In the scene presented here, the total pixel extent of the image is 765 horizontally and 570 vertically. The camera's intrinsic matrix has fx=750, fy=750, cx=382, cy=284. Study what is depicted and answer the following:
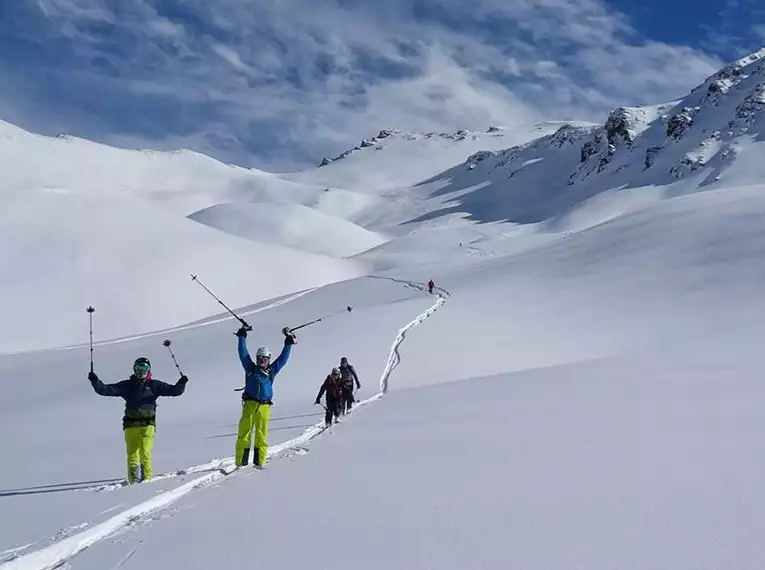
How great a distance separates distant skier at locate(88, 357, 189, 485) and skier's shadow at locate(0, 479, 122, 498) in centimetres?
56

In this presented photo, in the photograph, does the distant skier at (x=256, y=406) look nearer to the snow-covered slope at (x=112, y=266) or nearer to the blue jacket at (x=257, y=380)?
the blue jacket at (x=257, y=380)

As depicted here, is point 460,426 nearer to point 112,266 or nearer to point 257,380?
point 257,380

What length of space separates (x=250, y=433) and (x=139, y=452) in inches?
51.4

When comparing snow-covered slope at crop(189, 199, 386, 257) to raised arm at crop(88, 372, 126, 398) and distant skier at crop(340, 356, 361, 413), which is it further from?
raised arm at crop(88, 372, 126, 398)

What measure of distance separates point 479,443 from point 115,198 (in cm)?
9200

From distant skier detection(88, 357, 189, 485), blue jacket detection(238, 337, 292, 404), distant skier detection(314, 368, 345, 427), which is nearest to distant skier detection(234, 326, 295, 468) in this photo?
blue jacket detection(238, 337, 292, 404)

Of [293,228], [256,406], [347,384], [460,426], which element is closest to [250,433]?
[256,406]

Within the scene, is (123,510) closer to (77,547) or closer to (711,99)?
(77,547)

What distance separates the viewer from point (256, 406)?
9.27 metres

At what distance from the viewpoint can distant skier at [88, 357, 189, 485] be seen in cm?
880

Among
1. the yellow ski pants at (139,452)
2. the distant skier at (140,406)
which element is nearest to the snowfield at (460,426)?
the yellow ski pants at (139,452)

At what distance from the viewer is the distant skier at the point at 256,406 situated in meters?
9.10

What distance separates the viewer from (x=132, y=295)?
67.9 m

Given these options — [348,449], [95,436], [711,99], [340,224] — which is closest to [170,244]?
[95,436]
